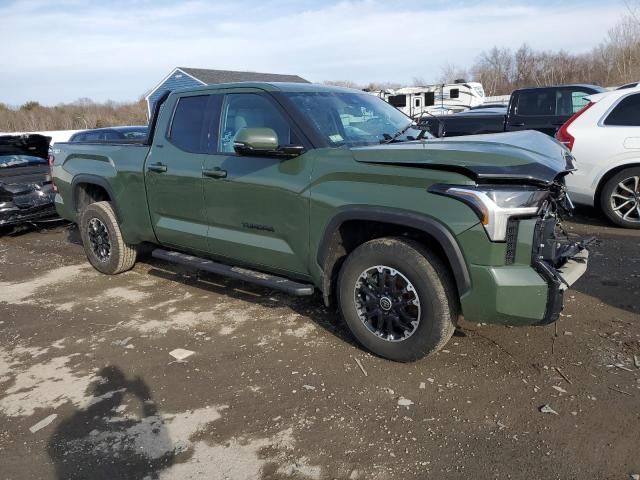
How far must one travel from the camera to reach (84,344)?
405 cm

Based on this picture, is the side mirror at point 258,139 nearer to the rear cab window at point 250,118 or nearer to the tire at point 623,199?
the rear cab window at point 250,118

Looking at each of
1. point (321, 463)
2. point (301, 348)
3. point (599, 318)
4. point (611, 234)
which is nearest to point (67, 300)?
point (301, 348)

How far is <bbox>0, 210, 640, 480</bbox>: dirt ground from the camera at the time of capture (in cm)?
257

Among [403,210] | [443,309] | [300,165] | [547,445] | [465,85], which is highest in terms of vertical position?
[465,85]

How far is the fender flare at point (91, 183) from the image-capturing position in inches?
208

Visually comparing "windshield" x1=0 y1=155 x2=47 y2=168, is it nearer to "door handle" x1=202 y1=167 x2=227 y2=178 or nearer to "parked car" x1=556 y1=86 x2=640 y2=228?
"door handle" x1=202 y1=167 x2=227 y2=178

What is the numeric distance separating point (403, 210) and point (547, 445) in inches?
58.2

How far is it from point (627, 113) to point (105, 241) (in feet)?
21.0

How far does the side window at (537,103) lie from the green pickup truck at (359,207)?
18.9 feet

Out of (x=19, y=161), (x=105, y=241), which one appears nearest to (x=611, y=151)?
(x=105, y=241)

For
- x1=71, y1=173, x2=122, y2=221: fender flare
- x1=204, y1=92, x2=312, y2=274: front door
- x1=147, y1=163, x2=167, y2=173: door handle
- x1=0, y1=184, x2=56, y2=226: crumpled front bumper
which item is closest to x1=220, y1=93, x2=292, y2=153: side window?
x1=204, y1=92, x2=312, y2=274: front door

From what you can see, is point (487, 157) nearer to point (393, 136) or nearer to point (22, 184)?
point (393, 136)

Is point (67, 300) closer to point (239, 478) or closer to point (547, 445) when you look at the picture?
point (239, 478)

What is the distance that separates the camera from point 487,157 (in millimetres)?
2904
